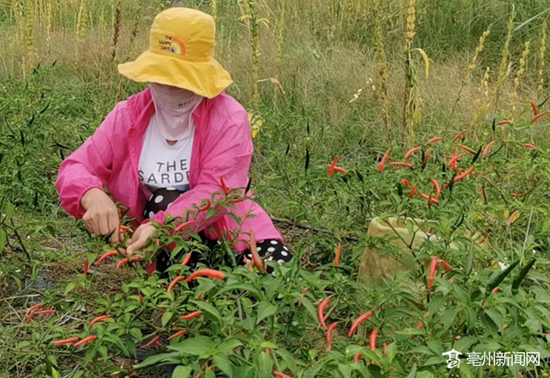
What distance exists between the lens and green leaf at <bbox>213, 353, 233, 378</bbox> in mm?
1324

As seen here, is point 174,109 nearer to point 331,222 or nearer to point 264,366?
point 331,222

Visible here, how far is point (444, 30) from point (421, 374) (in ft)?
15.0

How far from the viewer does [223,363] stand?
1.33 meters

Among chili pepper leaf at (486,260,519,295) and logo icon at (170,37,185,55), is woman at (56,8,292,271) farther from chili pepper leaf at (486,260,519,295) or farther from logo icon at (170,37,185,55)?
chili pepper leaf at (486,260,519,295)

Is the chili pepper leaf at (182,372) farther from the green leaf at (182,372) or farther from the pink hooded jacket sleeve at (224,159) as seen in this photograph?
the pink hooded jacket sleeve at (224,159)

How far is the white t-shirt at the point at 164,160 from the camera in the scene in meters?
2.68

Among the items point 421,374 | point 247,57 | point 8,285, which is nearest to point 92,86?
point 247,57

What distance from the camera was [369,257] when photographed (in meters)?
2.54

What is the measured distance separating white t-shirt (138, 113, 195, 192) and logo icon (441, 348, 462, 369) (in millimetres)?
1403

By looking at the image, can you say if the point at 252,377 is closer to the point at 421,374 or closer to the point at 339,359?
the point at 339,359

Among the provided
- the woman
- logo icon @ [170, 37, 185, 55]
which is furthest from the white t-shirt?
logo icon @ [170, 37, 185, 55]

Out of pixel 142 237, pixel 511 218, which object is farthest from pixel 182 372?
pixel 511 218

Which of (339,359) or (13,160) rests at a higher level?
(339,359)

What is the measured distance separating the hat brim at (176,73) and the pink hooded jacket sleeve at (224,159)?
0.15 meters
